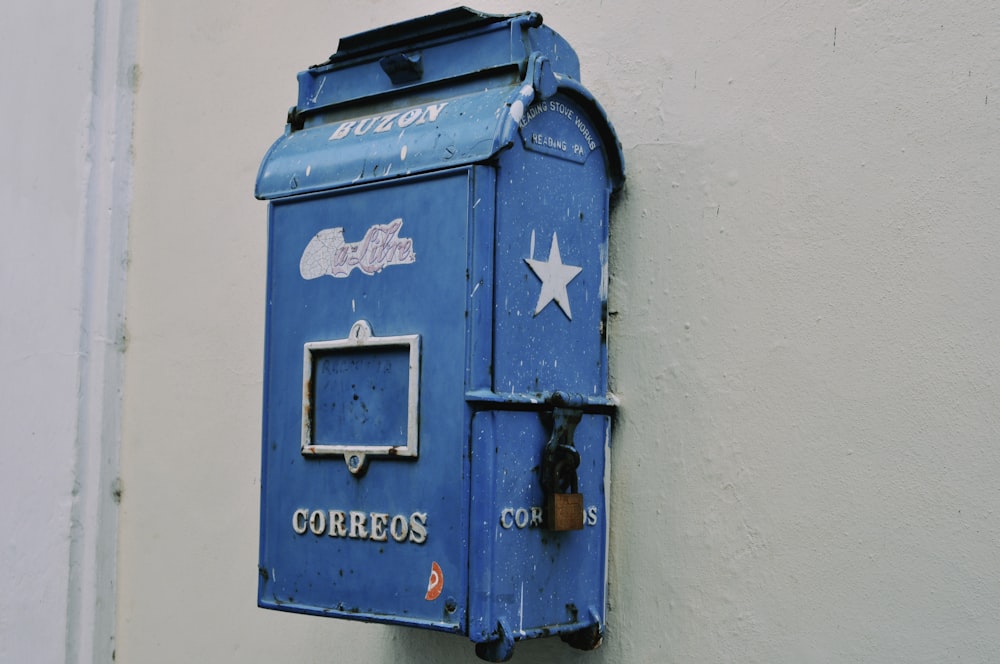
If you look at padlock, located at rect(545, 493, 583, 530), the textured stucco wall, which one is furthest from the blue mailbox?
the textured stucco wall

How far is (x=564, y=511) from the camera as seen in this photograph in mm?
2117

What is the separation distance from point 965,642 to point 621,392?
772 mm

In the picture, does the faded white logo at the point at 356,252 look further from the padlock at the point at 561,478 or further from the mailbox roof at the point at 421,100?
the padlock at the point at 561,478

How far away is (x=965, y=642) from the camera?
1.86 meters

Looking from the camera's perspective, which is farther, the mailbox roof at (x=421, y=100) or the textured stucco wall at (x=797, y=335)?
the mailbox roof at (x=421, y=100)

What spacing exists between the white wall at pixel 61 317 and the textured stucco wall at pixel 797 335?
33.8 inches

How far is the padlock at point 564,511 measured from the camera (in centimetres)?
211

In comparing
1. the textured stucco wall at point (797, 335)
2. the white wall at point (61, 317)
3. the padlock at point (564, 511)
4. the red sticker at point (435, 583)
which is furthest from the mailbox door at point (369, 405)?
the white wall at point (61, 317)

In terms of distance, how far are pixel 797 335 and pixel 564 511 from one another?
507mm

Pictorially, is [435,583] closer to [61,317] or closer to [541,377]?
[541,377]

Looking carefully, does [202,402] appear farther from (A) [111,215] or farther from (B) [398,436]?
(B) [398,436]

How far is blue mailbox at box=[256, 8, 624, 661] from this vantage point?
81.4 inches

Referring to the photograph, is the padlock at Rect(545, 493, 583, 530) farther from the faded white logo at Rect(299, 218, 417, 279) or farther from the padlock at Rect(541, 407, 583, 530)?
the faded white logo at Rect(299, 218, 417, 279)

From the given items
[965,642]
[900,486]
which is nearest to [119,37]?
[900,486]
